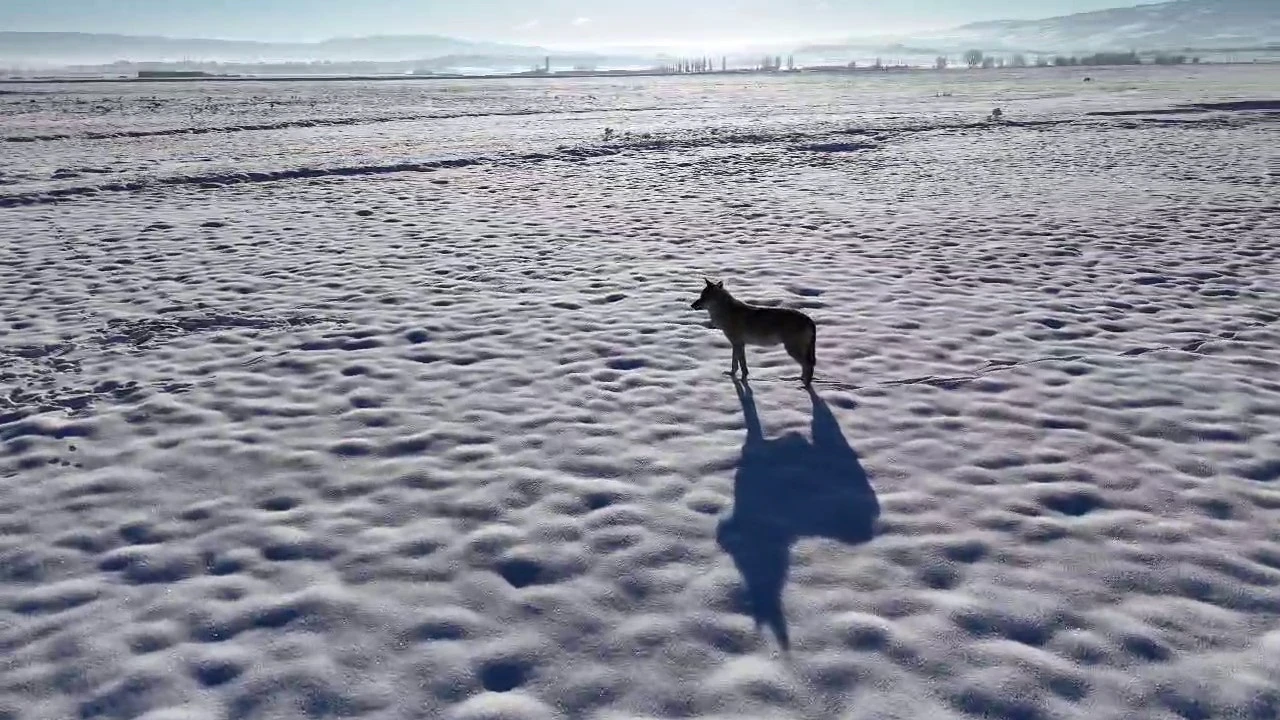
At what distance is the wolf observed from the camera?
7445mm

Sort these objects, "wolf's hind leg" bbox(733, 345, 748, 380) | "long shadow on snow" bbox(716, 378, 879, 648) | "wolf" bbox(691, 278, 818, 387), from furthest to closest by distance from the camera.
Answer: "wolf's hind leg" bbox(733, 345, 748, 380) → "wolf" bbox(691, 278, 818, 387) → "long shadow on snow" bbox(716, 378, 879, 648)

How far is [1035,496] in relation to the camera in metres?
5.87

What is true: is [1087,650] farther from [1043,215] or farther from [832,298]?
[1043,215]

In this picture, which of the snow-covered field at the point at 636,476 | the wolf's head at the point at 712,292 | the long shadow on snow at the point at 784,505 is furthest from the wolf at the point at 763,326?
the long shadow on snow at the point at 784,505

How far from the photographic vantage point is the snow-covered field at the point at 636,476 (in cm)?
420

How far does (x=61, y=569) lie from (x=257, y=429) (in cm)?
219

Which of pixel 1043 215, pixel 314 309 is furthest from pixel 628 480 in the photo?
pixel 1043 215

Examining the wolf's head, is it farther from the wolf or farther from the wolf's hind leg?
the wolf's hind leg

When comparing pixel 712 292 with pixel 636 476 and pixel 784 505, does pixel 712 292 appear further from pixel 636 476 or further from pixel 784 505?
pixel 784 505

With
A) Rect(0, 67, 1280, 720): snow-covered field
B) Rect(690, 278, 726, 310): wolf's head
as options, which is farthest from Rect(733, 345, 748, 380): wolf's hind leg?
Rect(690, 278, 726, 310): wolf's head

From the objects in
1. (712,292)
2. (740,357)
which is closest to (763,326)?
(740,357)

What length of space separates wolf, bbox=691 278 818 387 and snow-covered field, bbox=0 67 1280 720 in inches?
18.4

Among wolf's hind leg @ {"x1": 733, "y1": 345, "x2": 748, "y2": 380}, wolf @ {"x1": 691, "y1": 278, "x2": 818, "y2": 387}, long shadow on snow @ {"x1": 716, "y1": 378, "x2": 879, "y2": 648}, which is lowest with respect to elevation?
long shadow on snow @ {"x1": 716, "y1": 378, "x2": 879, "y2": 648}

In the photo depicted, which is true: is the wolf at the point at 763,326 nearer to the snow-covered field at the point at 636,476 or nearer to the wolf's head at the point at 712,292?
the wolf's head at the point at 712,292
